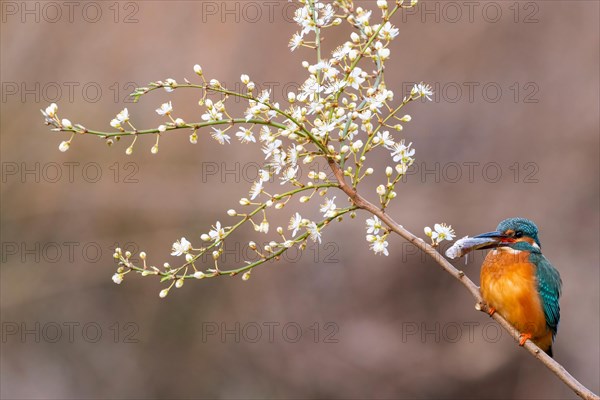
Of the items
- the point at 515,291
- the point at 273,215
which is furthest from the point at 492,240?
the point at 273,215

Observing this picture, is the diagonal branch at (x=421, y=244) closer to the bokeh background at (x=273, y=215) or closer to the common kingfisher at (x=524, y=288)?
the common kingfisher at (x=524, y=288)

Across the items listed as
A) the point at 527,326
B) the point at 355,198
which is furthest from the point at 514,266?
the point at 355,198

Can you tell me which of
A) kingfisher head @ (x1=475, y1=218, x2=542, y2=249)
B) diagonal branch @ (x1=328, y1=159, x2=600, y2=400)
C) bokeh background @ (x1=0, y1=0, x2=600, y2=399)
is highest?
bokeh background @ (x1=0, y1=0, x2=600, y2=399)

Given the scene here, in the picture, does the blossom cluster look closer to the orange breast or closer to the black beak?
the black beak

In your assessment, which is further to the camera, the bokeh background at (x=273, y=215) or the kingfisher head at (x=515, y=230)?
the bokeh background at (x=273, y=215)

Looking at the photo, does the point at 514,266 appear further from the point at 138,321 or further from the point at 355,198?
the point at 138,321

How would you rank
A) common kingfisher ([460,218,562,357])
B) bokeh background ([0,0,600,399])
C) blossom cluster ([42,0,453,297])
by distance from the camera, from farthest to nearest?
bokeh background ([0,0,600,399])
common kingfisher ([460,218,562,357])
blossom cluster ([42,0,453,297])

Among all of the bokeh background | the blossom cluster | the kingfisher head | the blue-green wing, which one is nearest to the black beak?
the kingfisher head

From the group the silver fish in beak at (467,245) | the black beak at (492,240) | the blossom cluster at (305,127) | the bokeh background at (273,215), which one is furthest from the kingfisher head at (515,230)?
the bokeh background at (273,215)

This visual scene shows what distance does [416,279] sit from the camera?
7.27 meters

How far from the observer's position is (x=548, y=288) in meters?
3.44

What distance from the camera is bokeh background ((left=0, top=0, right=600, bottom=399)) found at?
7102mm

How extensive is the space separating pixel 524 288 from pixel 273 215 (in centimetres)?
435

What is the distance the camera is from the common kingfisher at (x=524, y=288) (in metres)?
3.30
